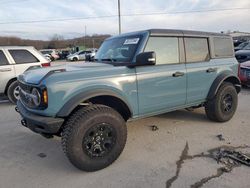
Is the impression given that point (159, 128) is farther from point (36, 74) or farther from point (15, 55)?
point (15, 55)

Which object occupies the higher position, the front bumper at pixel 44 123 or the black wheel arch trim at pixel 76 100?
the black wheel arch trim at pixel 76 100

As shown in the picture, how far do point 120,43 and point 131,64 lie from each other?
83 cm

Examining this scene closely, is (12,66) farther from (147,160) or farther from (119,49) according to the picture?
(147,160)

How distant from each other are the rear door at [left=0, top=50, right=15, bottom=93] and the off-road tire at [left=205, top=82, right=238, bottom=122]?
18.8ft

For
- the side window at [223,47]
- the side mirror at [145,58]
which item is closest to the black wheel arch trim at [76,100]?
the side mirror at [145,58]

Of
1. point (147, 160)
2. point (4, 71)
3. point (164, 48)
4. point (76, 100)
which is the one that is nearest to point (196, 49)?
point (164, 48)

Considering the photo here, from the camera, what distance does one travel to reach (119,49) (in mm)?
4488

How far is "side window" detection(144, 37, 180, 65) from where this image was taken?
4.26m

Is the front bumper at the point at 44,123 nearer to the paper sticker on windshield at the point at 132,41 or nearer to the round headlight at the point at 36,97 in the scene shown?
the round headlight at the point at 36,97

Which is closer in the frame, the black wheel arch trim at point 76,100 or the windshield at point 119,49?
the black wheel arch trim at point 76,100

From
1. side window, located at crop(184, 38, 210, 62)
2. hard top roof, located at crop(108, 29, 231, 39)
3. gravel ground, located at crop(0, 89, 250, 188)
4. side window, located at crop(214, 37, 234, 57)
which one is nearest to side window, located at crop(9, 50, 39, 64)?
gravel ground, located at crop(0, 89, 250, 188)

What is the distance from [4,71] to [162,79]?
5458 millimetres

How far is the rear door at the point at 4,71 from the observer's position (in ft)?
25.2

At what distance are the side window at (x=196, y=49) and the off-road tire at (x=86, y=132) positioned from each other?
76.8 inches
